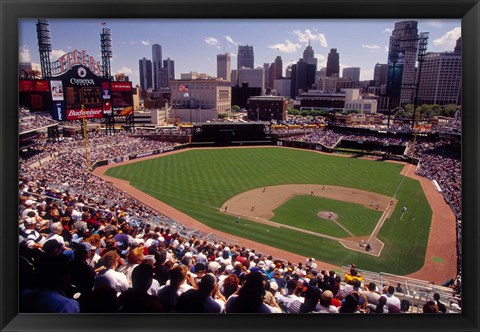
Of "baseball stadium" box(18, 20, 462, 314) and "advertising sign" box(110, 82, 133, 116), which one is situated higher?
"advertising sign" box(110, 82, 133, 116)

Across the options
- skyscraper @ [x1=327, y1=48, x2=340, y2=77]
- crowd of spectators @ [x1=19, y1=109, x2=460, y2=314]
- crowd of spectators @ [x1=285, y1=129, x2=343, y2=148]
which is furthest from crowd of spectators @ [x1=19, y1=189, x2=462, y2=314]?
crowd of spectators @ [x1=285, y1=129, x2=343, y2=148]

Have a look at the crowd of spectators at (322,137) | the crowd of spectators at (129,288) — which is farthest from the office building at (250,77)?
the crowd of spectators at (129,288)

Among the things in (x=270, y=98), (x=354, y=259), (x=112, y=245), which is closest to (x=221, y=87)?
(x=270, y=98)

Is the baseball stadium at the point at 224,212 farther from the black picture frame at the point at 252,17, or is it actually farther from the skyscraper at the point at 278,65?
the skyscraper at the point at 278,65

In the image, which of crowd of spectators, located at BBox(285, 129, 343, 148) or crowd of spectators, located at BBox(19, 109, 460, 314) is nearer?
crowd of spectators, located at BBox(19, 109, 460, 314)

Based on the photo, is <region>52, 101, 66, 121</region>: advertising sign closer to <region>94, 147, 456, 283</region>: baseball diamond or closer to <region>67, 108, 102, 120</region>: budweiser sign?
<region>67, 108, 102, 120</region>: budweiser sign
